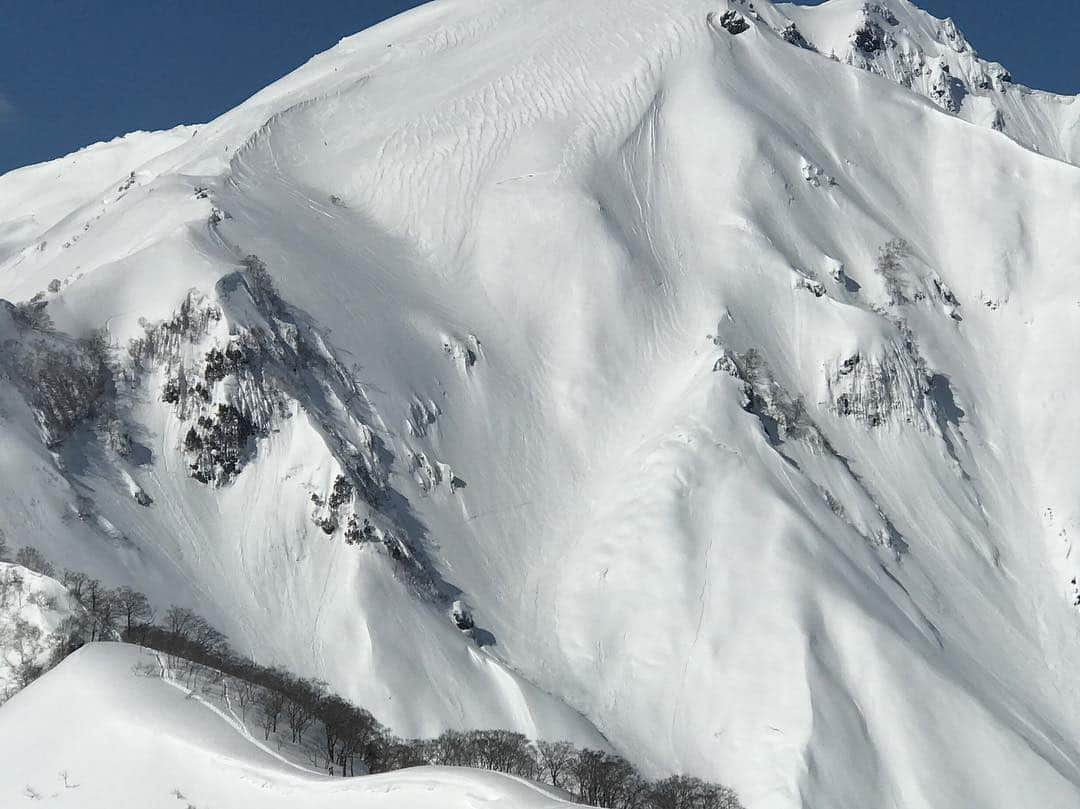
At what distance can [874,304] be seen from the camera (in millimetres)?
138125

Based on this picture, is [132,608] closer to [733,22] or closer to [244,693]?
[244,693]

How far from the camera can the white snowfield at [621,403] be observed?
94625 millimetres

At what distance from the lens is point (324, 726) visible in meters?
63.1

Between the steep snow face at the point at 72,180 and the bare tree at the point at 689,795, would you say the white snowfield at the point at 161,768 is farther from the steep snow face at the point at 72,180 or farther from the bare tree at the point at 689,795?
the steep snow face at the point at 72,180

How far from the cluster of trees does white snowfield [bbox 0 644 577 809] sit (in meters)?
3.98

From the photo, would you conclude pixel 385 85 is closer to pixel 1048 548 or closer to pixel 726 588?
pixel 726 588

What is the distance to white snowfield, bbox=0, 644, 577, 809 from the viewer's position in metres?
44.6

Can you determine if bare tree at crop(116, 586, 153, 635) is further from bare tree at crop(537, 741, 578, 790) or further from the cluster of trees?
bare tree at crop(537, 741, 578, 790)

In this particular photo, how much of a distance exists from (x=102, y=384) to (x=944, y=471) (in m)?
79.7

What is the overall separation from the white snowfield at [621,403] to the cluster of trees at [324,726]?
5668mm

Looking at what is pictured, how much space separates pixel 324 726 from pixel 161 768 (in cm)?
1641

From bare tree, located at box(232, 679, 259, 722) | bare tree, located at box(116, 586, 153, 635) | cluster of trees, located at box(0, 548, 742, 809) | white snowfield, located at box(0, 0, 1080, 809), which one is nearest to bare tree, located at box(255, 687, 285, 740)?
cluster of trees, located at box(0, 548, 742, 809)

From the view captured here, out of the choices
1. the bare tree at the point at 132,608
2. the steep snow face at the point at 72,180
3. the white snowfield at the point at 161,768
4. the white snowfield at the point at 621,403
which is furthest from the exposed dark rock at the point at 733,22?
the white snowfield at the point at 161,768

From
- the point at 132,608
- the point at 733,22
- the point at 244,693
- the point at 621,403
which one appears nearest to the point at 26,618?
the point at 244,693
